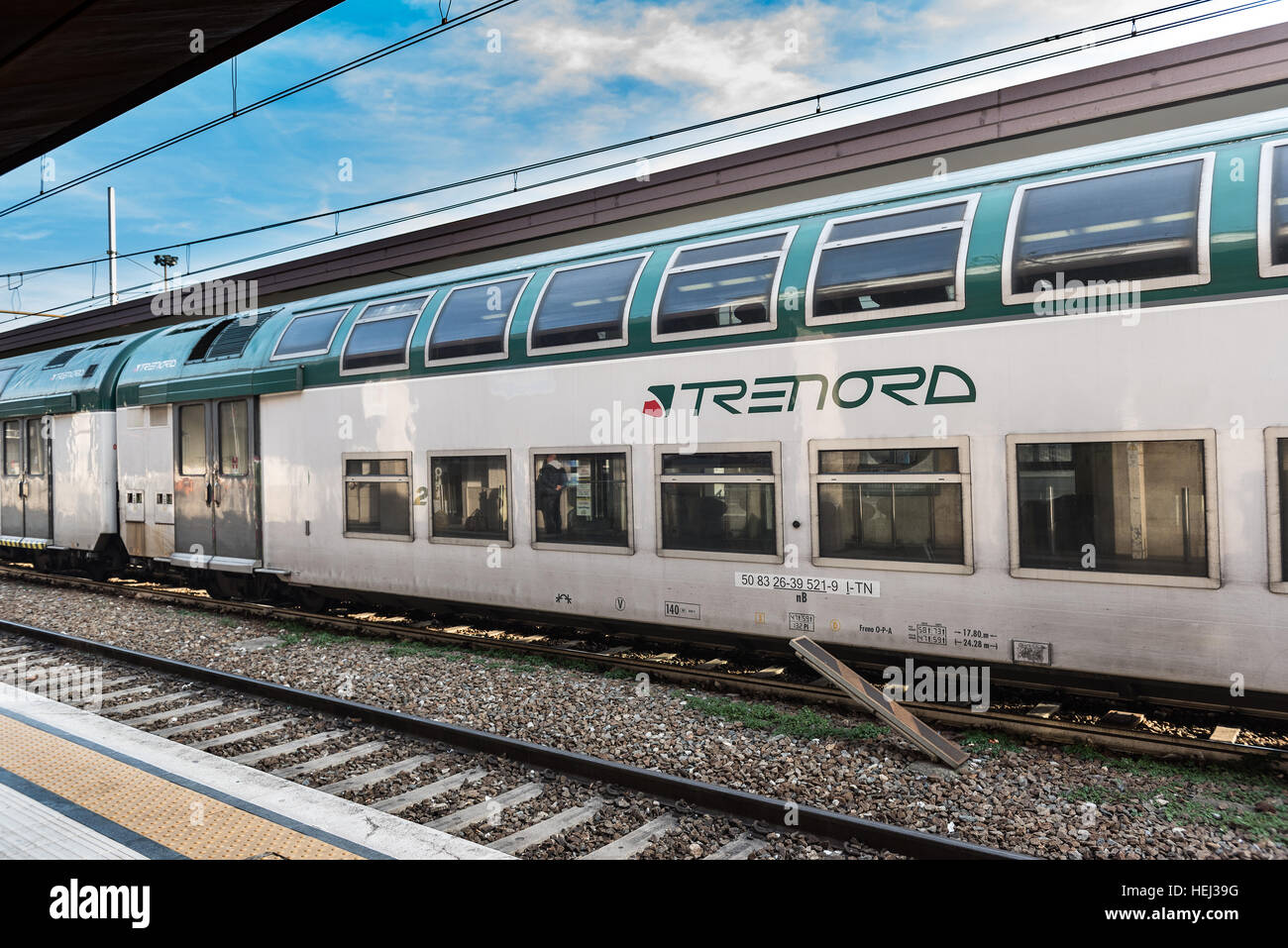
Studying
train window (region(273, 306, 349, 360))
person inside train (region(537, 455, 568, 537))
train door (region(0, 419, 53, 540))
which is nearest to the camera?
person inside train (region(537, 455, 568, 537))

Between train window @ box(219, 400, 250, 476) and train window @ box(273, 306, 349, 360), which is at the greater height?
train window @ box(273, 306, 349, 360)

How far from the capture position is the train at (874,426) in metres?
5.21

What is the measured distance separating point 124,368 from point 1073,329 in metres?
13.8

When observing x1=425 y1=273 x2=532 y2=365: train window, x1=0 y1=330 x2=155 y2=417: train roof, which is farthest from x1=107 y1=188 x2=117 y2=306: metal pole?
x1=425 y1=273 x2=532 y2=365: train window

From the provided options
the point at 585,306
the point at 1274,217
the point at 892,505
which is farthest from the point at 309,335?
the point at 1274,217

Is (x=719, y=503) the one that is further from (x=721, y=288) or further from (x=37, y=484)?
(x=37, y=484)

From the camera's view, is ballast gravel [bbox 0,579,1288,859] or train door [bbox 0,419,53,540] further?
train door [bbox 0,419,53,540]

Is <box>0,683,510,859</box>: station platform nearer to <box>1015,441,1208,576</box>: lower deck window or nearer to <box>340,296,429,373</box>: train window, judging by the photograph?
<box>1015,441,1208,576</box>: lower deck window

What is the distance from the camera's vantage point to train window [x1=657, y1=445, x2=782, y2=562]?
6.95 meters

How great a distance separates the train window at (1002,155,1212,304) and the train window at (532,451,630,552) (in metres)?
3.74

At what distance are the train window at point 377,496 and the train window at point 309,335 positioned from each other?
1520 millimetres

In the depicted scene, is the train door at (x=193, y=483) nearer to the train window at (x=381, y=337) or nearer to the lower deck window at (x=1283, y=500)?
the train window at (x=381, y=337)
